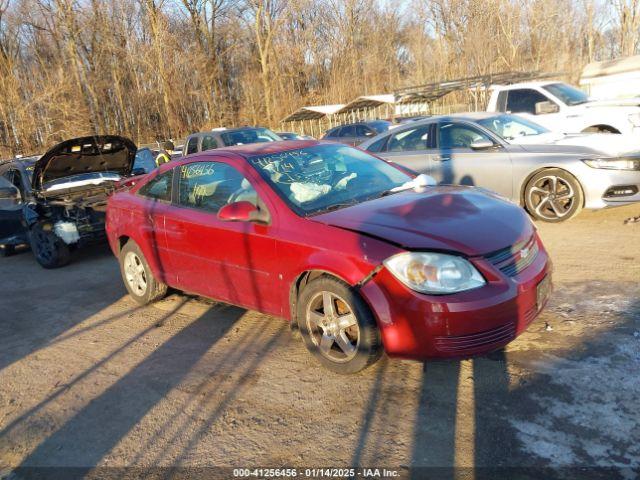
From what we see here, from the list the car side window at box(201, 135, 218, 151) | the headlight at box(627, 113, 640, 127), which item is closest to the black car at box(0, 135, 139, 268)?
the car side window at box(201, 135, 218, 151)

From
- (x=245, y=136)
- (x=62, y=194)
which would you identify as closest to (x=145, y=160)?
(x=245, y=136)

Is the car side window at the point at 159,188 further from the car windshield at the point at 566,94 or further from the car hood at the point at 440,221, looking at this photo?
the car windshield at the point at 566,94

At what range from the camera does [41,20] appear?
36.4 m

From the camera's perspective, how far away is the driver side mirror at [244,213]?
395 cm

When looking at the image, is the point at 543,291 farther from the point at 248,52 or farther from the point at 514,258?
the point at 248,52

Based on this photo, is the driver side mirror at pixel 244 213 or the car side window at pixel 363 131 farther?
the car side window at pixel 363 131

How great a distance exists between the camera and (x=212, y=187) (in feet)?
15.2

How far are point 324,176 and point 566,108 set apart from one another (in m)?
7.84

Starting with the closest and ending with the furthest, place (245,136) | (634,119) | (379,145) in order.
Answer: (379,145)
(634,119)
(245,136)

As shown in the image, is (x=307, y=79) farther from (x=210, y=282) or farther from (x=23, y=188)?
(x=210, y=282)

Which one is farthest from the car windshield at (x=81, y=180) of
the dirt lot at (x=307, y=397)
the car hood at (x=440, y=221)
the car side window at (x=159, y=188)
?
the car hood at (x=440, y=221)

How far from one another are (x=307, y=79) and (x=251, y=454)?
41062 millimetres

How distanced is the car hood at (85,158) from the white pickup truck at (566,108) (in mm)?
7313

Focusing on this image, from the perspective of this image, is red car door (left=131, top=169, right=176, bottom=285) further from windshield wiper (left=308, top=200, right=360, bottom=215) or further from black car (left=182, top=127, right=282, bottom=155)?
black car (left=182, top=127, right=282, bottom=155)
